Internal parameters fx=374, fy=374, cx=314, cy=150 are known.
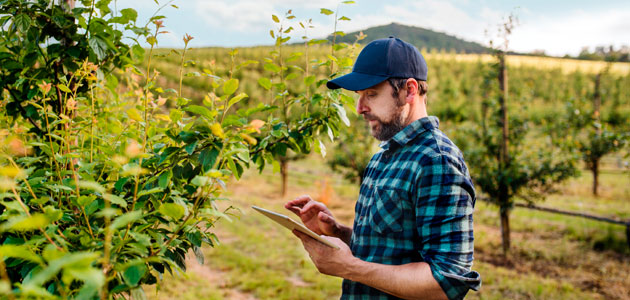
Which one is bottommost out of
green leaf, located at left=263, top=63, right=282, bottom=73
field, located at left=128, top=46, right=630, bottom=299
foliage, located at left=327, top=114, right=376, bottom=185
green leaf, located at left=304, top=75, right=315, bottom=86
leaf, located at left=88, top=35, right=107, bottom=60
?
field, located at left=128, top=46, right=630, bottom=299

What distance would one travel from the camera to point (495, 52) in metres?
6.52

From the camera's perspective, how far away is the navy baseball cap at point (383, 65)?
1.57 meters

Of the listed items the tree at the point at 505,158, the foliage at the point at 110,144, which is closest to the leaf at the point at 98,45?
the foliage at the point at 110,144

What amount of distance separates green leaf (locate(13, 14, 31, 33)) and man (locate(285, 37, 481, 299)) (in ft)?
4.12

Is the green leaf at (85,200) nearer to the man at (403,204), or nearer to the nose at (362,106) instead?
the man at (403,204)

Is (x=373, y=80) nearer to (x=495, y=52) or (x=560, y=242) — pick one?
(x=495, y=52)

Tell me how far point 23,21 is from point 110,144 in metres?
0.57

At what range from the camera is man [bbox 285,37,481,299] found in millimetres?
1297

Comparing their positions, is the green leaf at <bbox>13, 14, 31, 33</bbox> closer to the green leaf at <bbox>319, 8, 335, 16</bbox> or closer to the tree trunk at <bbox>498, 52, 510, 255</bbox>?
the green leaf at <bbox>319, 8, 335, 16</bbox>

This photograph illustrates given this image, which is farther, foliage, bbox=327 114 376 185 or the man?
foliage, bbox=327 114 376 185

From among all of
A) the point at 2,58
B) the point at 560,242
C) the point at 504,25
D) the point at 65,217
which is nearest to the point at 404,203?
the point at 65,217

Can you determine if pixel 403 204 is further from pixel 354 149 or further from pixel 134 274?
pixel 354 149

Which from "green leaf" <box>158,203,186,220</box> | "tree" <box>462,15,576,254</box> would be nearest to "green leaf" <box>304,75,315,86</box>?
"green leaf" <box>158,203,186,220</box>

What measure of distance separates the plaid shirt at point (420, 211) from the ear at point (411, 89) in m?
0.12
